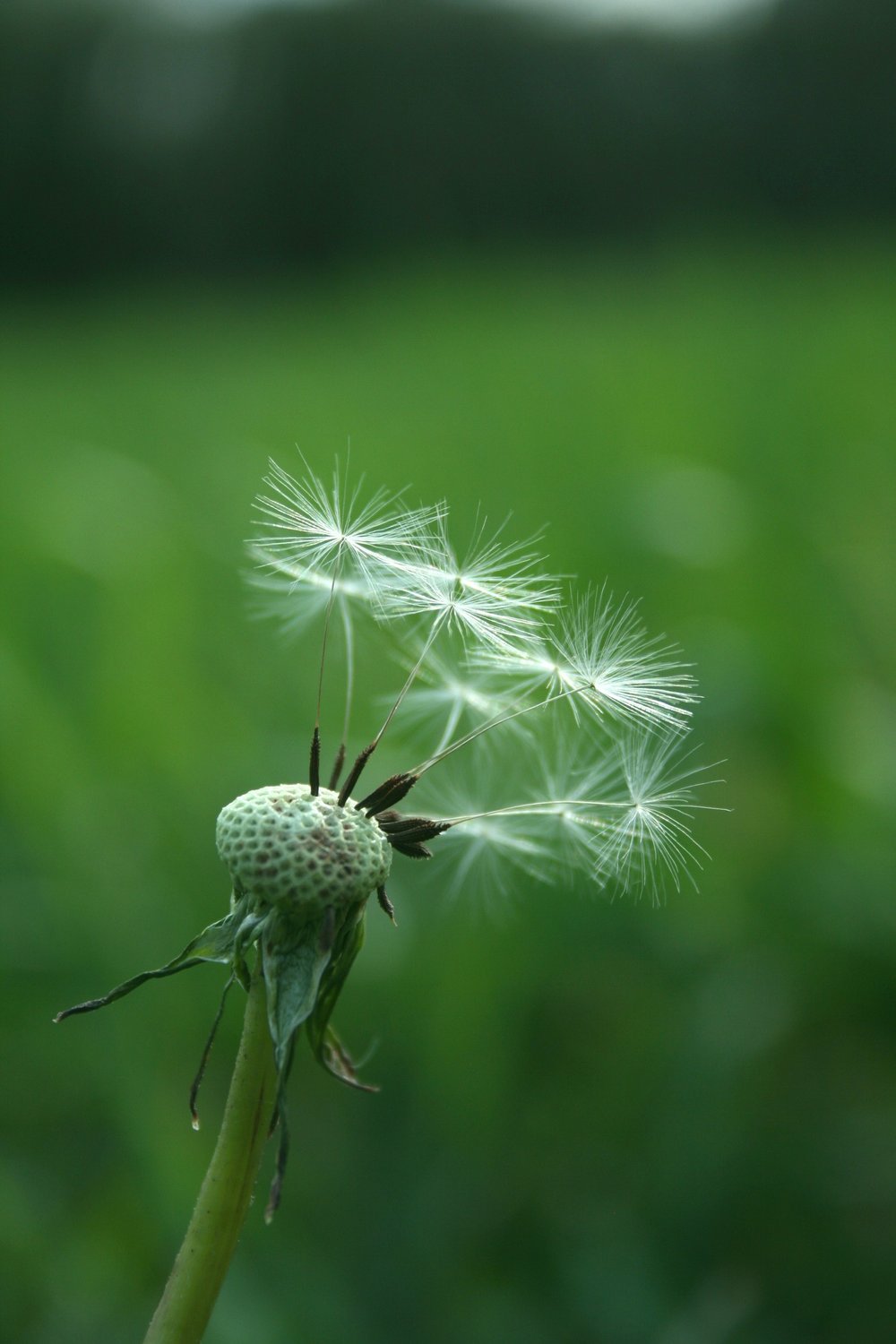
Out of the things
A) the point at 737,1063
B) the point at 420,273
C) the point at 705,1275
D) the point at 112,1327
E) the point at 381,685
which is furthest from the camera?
the point at 420,273

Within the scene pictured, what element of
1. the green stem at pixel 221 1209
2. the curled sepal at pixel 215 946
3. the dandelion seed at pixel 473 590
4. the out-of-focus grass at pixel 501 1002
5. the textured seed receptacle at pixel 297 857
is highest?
the dandelion seed at pixel 473 590

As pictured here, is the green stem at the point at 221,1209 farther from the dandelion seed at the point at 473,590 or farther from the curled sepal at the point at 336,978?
the dandelion seed at the point at 473,590

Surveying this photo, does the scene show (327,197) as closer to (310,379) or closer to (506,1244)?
(310,379)

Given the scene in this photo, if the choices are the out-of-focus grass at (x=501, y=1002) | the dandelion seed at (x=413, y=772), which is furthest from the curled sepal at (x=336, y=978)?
the out-of-focus grass at (x=501, y=1002)

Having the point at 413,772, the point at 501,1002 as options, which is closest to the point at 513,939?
the point at 501,1002

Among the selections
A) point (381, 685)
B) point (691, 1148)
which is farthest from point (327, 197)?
point (691, 1148)

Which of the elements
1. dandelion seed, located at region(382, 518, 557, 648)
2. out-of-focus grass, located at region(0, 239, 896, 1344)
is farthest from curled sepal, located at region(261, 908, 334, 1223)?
out-of-focus grass, located at region(0, 239, 896, 1344)

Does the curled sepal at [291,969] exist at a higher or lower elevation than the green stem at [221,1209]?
higher
